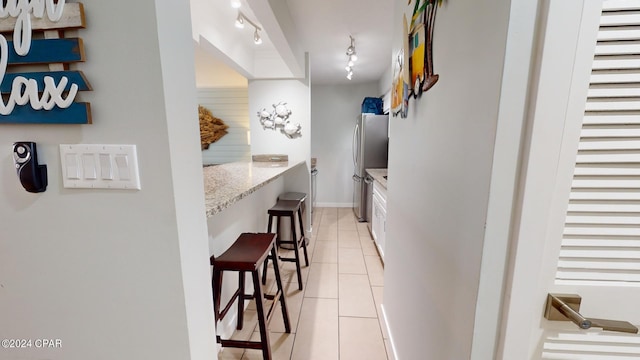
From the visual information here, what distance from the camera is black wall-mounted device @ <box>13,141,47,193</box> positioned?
699 millimetres

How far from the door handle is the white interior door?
2 centimetres

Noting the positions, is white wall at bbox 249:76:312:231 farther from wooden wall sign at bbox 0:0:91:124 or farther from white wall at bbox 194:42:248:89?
wooden wall sign at bbox 0:0:91:124

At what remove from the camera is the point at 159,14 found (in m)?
0.64

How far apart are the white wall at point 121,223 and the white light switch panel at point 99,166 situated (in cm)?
2

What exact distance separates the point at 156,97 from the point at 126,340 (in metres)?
0.77

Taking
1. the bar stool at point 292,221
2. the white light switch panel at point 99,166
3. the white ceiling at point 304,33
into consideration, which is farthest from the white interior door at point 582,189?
the bar stool at point 292,221

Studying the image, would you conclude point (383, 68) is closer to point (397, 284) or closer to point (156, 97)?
point (397, 284)

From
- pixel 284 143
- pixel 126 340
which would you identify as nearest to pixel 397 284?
pixel 126 340

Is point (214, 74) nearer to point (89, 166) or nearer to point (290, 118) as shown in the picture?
point (290, 118)

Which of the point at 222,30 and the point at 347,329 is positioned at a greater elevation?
the point at 222,30

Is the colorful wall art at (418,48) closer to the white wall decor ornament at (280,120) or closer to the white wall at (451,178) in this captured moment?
the white wall at (451,178)

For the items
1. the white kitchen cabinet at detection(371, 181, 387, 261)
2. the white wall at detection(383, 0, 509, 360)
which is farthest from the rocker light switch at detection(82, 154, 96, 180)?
the white kitchen cabinet at detection(371, 181, 387, 261)

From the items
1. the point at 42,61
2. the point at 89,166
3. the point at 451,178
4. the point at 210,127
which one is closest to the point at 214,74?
the point at 210,127

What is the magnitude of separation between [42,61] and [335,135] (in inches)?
191
